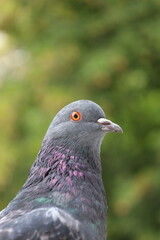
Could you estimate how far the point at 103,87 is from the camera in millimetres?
11828

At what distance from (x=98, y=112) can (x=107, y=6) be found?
7.37 m

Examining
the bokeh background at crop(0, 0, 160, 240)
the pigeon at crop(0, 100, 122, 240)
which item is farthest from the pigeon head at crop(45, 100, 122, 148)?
the bokeh background at crop(0, 0, 160, 240)

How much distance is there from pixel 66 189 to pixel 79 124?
0.57 m

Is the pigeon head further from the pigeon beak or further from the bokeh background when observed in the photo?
the bokeh background

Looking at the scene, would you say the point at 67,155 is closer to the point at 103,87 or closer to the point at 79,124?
the point at 79,124

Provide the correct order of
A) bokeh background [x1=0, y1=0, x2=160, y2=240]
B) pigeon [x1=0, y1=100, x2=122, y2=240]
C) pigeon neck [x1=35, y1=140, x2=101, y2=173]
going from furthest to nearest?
1. bokeh background [x1=0, y1=0, x2=160, y2=240]
2. pigeon neck [x1=35, y1=140, x2=101, y2=173]
3. pigeon [x1=0, y1=100, x2=122, y2=240]

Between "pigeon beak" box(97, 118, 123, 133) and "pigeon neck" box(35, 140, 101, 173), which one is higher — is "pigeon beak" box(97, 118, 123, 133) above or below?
above

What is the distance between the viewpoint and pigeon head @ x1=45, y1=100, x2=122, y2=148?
4969 mm

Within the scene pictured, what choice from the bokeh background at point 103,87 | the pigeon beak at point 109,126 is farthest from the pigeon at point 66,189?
the bokeh background at point 103,87

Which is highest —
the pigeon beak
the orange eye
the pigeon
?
the orange eye

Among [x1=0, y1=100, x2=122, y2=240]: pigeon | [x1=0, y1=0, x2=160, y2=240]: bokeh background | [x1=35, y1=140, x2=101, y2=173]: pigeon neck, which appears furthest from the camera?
[x1=0, y1=0, x2=160, y2=240]: bokeh background

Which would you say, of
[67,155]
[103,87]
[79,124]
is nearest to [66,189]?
[67,155]

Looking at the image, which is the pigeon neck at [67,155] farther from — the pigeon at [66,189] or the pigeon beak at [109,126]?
the pigeon beak at [109,126]

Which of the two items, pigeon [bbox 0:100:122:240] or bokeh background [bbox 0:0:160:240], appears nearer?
pigeon [bbox 0:100:122:240]
